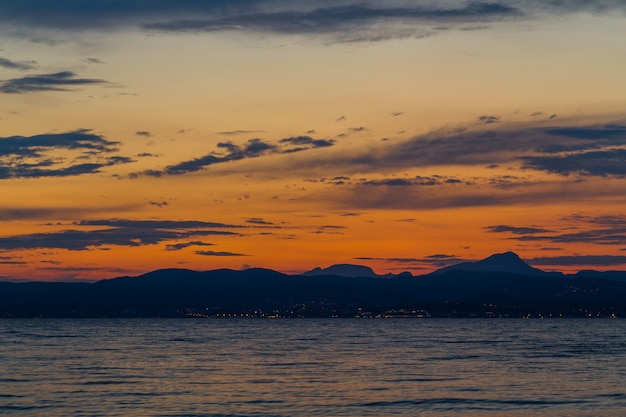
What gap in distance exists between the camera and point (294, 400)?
262 feet

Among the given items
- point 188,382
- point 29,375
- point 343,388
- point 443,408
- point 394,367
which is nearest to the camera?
point 443,408

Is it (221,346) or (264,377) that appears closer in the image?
(264,377)

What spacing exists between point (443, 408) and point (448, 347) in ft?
303

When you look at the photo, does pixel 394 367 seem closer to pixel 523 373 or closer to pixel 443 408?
pixel 523 373

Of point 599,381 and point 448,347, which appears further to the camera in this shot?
point 448,347

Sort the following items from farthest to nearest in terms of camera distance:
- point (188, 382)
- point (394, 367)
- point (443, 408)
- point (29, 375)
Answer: point (394, 367) < point (29, 375) < point (188, 382) < point (443, 408)

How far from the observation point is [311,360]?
12700cm

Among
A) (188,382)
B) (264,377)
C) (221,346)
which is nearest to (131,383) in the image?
(188,382)

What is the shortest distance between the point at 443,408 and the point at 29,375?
50.4 m

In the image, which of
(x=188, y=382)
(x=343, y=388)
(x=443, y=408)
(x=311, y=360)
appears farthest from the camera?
(x=311, y=360)

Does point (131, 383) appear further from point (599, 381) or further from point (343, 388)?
point (599, 381)

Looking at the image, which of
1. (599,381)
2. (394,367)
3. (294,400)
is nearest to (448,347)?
(394,367)

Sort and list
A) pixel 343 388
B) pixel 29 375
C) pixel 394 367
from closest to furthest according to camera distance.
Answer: pixel 343 388
pixel 29 375
pixel 394 367

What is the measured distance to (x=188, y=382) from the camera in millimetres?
95125
